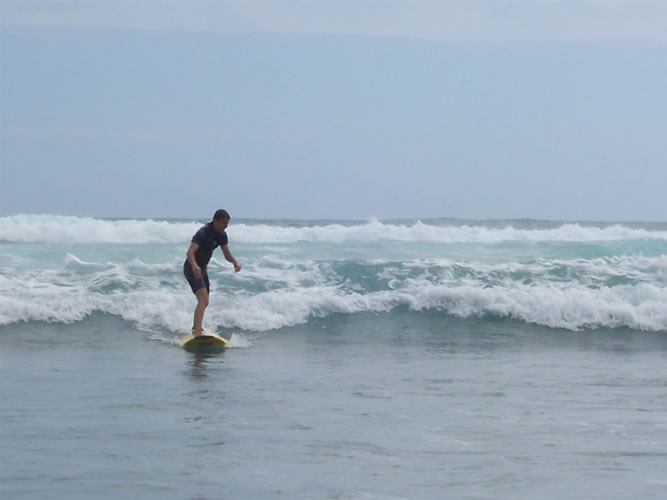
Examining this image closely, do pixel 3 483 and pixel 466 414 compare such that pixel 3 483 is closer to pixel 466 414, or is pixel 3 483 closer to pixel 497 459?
pixel 497 459

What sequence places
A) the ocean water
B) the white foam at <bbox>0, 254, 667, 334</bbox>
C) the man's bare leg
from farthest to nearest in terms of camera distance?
the white foam at <bbox>0, 254, 667, 334</bbox>
the man's bare leg
the ocean water

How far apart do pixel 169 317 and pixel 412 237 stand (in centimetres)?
1262

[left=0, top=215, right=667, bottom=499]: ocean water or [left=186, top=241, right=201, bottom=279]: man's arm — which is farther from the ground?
[left=186, top=241, right=201, bottom=279]: man's arm

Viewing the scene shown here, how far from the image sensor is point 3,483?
5090 mm

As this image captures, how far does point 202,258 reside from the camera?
11.6 m

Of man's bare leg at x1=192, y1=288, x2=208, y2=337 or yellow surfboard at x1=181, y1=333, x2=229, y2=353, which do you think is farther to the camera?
man's bare leg at x1=192, y1=288, x2=208, y2=337

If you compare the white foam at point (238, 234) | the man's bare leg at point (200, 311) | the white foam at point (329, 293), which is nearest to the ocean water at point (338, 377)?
the white foam at point (329, 293)

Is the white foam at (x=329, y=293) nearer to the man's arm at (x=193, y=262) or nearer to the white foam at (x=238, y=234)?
the man's arm at (x=193, y=262)

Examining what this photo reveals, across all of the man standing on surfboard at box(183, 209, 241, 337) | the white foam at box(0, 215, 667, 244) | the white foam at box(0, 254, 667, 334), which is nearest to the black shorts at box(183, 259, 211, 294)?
the man standing on surfboard at box(183, 209, 241, 337)

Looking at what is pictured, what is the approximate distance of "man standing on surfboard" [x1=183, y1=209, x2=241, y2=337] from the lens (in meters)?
11.3

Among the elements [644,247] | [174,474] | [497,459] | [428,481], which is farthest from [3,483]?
[644,247]

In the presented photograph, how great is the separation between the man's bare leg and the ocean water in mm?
424

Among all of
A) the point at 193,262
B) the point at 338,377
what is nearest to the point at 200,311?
the point at 193,262

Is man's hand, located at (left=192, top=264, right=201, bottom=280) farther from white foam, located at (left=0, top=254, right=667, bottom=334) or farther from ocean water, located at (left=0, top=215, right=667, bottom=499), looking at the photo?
white foam, located at (left=0, top=254, right=667, bottom=334)
